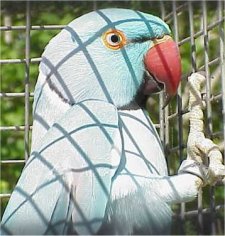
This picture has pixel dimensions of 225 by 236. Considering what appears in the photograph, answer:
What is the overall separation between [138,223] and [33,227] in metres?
0.17

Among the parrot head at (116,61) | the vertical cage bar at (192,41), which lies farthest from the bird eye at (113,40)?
the vertical cage bar at (192,41)

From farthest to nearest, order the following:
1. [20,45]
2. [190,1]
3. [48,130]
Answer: [20,45] → [190,1] → [48,130]

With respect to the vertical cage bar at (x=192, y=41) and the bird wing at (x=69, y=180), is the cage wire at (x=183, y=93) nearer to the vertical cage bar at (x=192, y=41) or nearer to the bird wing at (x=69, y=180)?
the vertical cage bar at (x=192, y=41)

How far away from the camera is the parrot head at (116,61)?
1.29 meters

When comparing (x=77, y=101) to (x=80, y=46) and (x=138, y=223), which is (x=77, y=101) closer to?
(x=80, y=46)

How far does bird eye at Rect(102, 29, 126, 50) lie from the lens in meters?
1.30

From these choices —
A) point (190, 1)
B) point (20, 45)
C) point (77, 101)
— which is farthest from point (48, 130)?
point (20, 45)

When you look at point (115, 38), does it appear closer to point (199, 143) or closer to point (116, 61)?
point (116, 61)

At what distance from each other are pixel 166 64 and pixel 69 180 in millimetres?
283

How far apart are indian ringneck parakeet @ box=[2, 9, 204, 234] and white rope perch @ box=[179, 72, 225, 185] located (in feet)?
0.06

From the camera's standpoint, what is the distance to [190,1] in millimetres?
1387

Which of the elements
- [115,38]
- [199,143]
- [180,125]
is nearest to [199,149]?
[199,143]

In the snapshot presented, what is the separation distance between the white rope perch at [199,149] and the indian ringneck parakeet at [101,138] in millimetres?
18

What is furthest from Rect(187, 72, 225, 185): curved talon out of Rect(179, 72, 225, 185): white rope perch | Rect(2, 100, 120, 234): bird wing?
Rect(2, 100, 120, 234): bird wing
